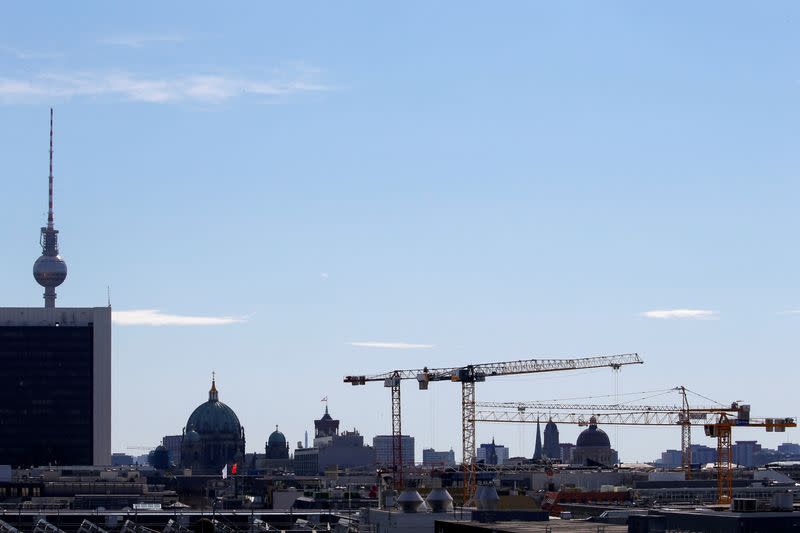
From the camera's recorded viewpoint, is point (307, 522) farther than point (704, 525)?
Yes

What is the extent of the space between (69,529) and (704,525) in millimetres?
103210

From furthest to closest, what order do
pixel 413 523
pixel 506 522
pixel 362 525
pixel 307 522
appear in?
pixel 307 522, pixel 362 525, pixel 413 523, pixel 506 522

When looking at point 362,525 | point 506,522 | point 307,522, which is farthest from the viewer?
point 307,522

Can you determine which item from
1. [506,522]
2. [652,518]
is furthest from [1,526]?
[652,518]

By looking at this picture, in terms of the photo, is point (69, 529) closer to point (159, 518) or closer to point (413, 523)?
point (159, 518)

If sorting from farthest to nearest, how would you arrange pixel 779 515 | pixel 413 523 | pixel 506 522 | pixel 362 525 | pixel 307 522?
pixel 307 522 < pixel 362 525 < pixel 413 523 < pixel 506 522 < pixel 779 515

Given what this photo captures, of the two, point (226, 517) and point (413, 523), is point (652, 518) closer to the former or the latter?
point (413, 523)

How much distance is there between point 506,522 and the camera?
12781cm

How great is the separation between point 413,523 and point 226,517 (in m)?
54.6

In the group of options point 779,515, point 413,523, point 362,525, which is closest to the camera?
point 779,515

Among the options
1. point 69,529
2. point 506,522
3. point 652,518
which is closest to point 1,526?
point 69,529

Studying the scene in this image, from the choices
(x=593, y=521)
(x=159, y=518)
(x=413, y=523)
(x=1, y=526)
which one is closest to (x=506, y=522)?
(x=593, y=521)

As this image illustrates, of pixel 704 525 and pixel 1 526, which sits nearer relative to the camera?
pixel 704 525

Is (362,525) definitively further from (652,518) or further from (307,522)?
(652,518)
